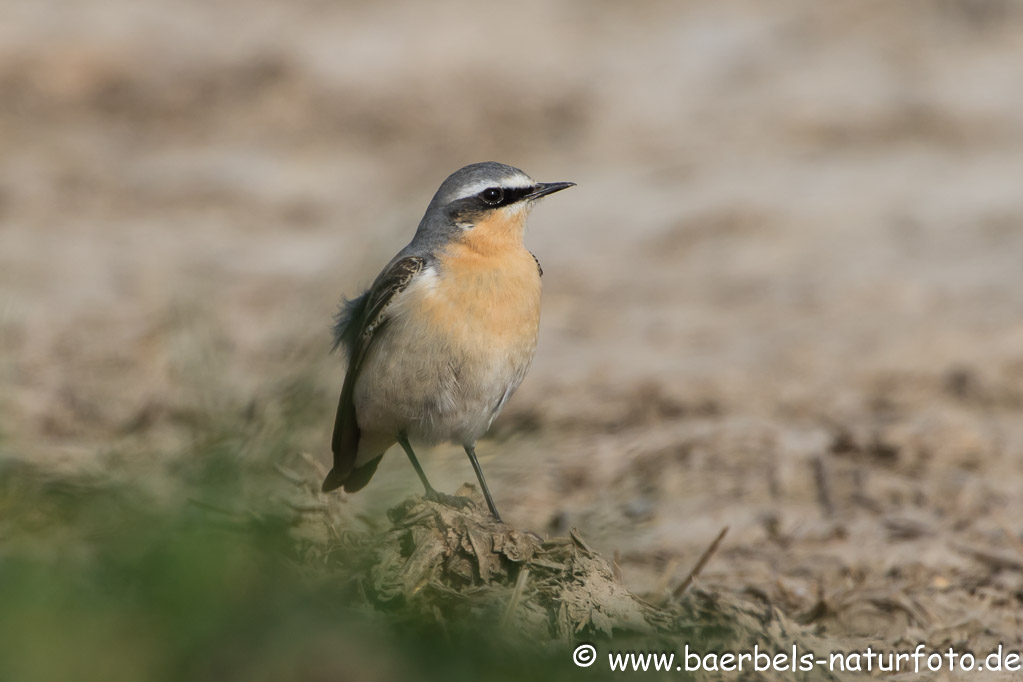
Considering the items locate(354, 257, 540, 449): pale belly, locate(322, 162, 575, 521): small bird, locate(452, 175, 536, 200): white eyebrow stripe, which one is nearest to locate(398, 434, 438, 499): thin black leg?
locate(322, 162, 575, 521): small bird

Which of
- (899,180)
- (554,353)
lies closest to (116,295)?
(554,353)

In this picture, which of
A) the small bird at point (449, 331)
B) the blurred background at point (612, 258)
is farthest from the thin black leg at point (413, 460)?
the blurred background at point (612, 258)

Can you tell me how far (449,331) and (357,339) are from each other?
0.73m

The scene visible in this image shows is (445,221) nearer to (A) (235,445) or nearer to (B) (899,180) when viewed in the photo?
(A) (235,445)

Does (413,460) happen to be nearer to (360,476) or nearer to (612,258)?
(360,476)

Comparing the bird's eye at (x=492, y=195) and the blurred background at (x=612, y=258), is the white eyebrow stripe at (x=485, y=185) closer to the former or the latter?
the bird's eye at (x=492, y=195)

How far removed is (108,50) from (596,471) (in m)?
9.72

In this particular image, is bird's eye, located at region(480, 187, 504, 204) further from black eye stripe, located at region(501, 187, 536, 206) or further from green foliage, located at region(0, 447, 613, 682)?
green foliage, located at region(0, 447, 613, 682)

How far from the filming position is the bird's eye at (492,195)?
6459mm

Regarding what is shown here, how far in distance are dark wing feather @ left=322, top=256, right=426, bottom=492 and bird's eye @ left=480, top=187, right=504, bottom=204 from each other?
0.49 meters

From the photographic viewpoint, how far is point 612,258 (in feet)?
39.8

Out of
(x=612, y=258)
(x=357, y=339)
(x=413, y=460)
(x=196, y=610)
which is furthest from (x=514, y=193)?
(x=612, y=258)

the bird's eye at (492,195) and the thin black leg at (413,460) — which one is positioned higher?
the bird's eye at (492,195)


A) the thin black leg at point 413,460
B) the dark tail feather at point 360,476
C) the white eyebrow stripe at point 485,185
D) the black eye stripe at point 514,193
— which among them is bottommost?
the dark tail feather at point 360,476
